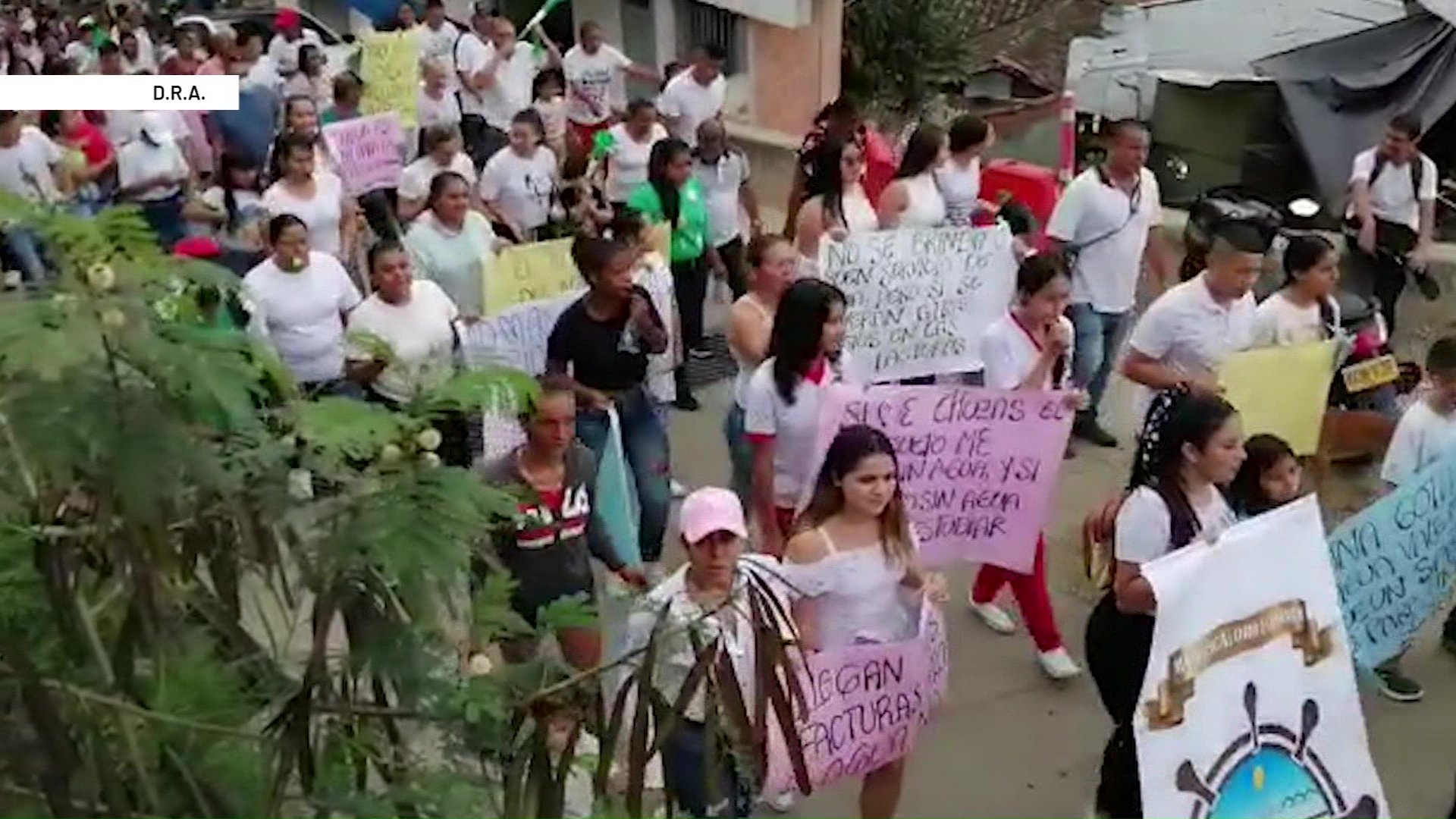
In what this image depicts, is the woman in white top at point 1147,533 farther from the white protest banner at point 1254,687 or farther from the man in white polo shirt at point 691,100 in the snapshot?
the man in white polo shirt at point 691,100

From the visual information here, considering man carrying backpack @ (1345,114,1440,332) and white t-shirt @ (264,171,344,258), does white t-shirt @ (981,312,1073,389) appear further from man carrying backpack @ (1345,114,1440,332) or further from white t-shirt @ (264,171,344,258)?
man carrying backpack @ (1345,114,1440,332)

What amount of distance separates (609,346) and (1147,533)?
231cm

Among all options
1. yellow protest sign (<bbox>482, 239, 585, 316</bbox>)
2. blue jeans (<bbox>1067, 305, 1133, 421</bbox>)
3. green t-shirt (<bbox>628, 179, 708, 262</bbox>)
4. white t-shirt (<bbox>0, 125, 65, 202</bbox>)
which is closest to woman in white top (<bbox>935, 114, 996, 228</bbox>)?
blue jeans (<bbox>1067, 305, 1133, 421</bbox>)

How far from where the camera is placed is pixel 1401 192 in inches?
371

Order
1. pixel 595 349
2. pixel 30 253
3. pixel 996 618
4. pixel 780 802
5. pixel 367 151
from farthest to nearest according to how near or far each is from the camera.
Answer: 1. pixel 367 151
2. pixel 996 618
3. pixel 595 349
4. pixel 780 802
5. pixel 30 253

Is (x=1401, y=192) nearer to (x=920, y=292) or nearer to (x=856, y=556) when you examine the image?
(x=920, y=292)

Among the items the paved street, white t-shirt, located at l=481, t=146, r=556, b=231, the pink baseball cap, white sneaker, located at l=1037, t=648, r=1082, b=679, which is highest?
white t-shirt, located at l=481, t=146, r=556, b=231

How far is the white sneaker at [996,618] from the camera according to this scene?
6.93 metres

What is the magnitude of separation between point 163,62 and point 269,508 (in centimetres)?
1171

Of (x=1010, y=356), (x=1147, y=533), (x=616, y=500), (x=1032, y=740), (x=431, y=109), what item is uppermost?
(x=431, y=109)

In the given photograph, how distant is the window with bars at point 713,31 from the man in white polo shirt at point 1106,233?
751cm

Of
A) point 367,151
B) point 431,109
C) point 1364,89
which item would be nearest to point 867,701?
point 367,151

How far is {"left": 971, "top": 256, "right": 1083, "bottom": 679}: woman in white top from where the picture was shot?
258 inches

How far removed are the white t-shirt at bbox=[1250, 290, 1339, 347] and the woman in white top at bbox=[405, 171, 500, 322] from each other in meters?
2.97
